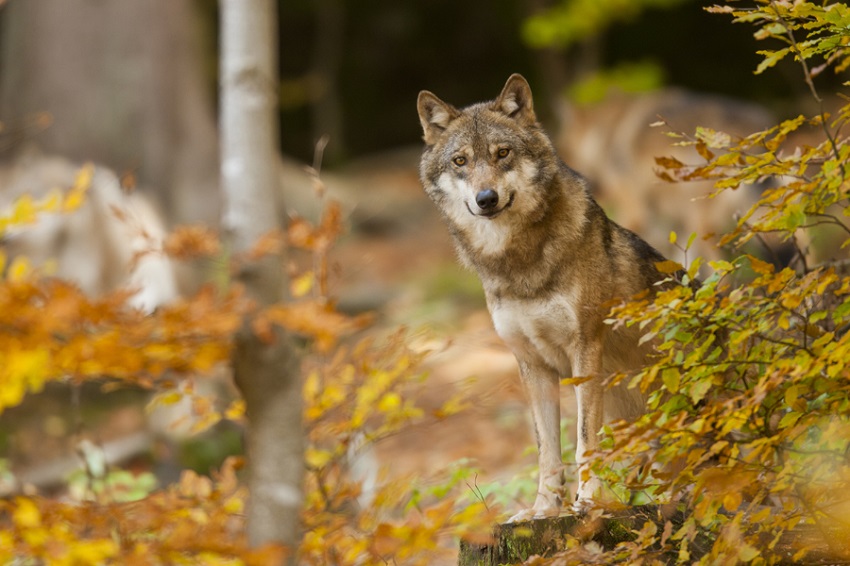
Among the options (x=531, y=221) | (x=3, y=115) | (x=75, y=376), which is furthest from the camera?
(x=3, y=115)

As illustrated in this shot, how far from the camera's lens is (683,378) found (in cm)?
326

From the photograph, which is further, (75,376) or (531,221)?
(531,221)

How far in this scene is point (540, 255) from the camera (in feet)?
15.0

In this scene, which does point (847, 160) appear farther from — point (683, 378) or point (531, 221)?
point (531, 221)

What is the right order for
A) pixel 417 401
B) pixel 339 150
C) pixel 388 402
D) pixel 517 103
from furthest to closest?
1. pixel 339 150
2. pixel 417 401
3. pixel 517 103
4. pixel 388 402

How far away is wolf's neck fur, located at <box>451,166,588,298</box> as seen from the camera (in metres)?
4.53

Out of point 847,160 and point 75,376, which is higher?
point 847,160

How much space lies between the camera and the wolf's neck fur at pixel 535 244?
178 inches

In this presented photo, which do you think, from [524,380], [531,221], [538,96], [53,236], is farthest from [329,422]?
[538,96]

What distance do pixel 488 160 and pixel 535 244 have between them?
18.9 inches

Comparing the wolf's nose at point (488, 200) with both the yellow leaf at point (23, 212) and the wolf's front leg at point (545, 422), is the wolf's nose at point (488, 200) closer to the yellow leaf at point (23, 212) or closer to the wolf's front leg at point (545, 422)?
the wolf's front leg at point (545, 422)

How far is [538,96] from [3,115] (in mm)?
12063

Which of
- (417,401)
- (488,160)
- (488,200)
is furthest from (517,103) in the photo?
(417,401)

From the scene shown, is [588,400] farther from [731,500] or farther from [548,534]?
[731,500]
